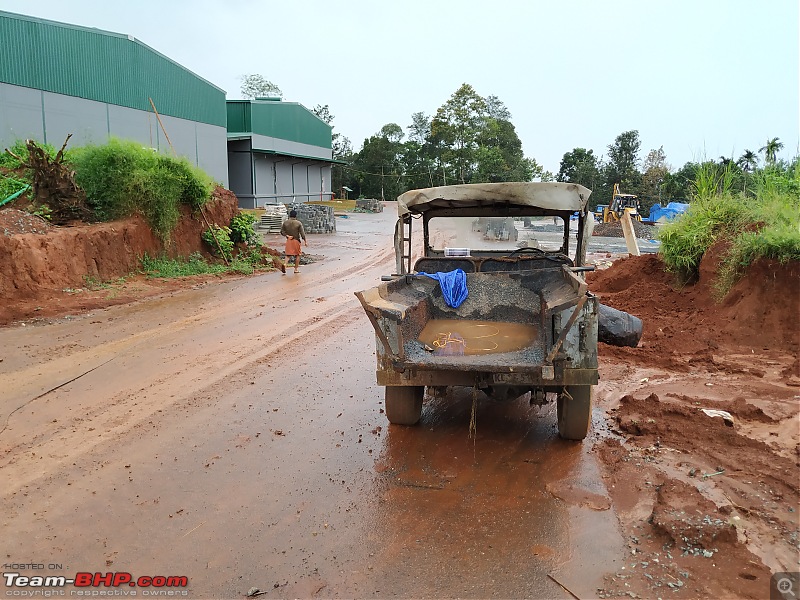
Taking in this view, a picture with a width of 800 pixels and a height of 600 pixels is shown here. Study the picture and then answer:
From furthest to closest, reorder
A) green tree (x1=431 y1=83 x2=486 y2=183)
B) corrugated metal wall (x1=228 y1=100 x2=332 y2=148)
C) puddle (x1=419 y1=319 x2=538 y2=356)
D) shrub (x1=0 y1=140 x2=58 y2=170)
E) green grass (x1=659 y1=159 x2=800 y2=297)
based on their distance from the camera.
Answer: green tree (x1=431 y1=83 x2=486 y2=183) → corrugated metal wall (x1=228 y1=100 x2=332 y2=148) → shrub (x1=0 y1=140 x2=58 y2=170) → green grass (x1=659 y1=159 x2=800 y2=297) → puddle (x1=419 y1=319 x2=538 y2=356)

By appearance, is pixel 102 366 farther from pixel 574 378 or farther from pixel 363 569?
pixel 574 378

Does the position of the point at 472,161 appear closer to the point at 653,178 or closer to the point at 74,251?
the point at 653,178

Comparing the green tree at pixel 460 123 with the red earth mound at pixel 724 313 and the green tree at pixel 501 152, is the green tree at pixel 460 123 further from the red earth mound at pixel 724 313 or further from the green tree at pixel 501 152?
the red earth mound at pixel 724 313

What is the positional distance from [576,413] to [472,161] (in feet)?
161

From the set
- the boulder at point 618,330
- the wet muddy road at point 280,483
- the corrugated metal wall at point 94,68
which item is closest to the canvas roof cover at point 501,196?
the boulder at point 618,330

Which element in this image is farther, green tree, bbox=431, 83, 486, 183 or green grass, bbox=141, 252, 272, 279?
green tree, bbox=431, 83, 486, 183

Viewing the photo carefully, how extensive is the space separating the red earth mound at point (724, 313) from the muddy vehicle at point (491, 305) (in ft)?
7.22

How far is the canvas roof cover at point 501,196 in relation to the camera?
255 inches

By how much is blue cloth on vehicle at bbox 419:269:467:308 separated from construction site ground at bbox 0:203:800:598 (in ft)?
3.40

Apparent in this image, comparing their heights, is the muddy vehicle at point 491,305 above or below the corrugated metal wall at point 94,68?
below

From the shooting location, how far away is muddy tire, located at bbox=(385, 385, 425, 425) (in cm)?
528

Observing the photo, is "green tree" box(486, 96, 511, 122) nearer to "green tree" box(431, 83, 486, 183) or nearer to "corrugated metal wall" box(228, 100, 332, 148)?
"green tree" box(431, 83, 486, 183)

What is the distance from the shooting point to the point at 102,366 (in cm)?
720

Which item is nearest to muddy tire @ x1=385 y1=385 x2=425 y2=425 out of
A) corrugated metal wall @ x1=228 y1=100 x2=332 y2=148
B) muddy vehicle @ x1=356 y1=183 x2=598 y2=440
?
muddy vehicle @ x1=356 y1=183 x2=598 y2=440
